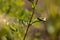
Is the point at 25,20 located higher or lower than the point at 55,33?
higher

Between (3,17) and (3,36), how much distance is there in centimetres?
15

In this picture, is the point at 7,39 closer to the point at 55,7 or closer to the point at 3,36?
the point at 3,36

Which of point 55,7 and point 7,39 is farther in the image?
point 55,7

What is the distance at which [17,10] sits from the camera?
1.04 metres

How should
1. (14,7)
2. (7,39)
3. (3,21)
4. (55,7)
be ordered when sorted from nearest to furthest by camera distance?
(7,39) → (3,21) → (14,7) → (55,7)

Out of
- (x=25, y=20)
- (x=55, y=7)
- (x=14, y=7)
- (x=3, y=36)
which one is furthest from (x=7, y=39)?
(x=55, y=7)

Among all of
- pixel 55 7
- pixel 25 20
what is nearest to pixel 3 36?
pixel 25 20

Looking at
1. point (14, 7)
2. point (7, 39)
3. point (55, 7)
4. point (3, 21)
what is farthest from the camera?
point (55, 7)

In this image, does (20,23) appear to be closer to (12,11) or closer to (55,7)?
(12,11)

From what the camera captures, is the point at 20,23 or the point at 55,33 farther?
the point at 55,33

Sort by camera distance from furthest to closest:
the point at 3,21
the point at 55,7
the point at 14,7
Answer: the point at 55,7 < the point at 14,7 < the point at 3,21

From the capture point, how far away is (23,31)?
1030mm

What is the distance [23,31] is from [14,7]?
0.14 m

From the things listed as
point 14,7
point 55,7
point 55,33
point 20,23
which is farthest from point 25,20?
point 55,7
